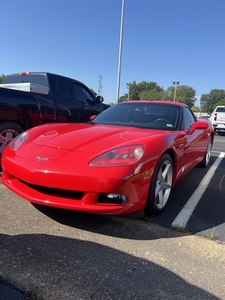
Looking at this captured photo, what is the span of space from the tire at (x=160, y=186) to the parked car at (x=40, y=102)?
277cm

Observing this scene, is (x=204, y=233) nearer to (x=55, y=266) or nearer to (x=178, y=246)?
(x=178, y=246)

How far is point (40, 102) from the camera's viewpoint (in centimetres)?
504

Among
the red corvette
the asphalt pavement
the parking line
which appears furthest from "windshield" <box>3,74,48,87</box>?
the parking line

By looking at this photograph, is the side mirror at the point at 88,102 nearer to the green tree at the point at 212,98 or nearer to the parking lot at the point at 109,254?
the parking lot at the point at 109,254

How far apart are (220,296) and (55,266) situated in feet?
3.83

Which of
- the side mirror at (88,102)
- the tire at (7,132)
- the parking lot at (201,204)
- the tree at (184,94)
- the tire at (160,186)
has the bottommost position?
the parking lot at (201,204)

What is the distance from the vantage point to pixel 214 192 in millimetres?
4008

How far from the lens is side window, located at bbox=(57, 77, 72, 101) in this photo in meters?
5.72

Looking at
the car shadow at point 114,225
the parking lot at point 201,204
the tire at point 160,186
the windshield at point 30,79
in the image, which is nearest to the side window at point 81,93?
the windshield at point 30,79

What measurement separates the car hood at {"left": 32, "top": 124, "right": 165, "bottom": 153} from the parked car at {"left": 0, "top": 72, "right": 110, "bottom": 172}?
153 centimetres

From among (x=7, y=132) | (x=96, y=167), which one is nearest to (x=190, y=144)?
(x=96, y=167)

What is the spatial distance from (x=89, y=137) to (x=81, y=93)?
347cm

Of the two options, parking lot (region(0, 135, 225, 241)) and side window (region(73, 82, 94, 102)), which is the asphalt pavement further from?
side window (region(73, 82, 94, 102))

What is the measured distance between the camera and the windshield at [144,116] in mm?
3752
